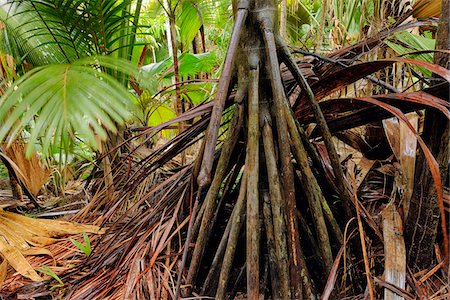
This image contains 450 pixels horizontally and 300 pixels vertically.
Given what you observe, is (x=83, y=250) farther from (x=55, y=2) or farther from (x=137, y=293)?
(x=55, y=2)

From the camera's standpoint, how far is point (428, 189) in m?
0.84

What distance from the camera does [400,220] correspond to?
926 mm

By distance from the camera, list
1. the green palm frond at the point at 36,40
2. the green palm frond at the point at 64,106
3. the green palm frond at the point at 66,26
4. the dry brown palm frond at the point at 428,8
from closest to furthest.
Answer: the green palm frond at the point at 64,106 → the dry brown palm frond at the point at 428,8 → the green palm frond at the point at 66,26 → the green palm frond at the point at 36,40

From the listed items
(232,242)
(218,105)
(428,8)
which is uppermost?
(428,8)

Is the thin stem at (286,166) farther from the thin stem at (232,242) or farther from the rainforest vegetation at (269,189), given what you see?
the thin stem at (232,242)

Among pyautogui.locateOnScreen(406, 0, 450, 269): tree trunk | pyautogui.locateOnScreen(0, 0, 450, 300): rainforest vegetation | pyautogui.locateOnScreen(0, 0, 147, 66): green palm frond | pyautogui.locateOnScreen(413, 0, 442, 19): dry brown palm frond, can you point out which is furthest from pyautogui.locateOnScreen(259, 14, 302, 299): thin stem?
pyautogui.locateOnScreen(0, 0, 147, 66): green palm frond

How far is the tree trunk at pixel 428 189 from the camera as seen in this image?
803 millimetres

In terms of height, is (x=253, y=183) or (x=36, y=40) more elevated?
(x=36, y=40)

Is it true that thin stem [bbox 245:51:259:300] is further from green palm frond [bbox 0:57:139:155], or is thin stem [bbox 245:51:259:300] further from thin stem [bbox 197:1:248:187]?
green palm frond [bbox 0:57:139:155]

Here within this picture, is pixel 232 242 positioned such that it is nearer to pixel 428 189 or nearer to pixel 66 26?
pixel 428 189

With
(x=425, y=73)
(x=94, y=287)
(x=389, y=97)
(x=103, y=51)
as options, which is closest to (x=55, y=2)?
(x=103, y=51)

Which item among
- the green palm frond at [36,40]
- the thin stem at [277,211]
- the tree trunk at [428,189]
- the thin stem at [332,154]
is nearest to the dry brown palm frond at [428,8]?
the tree trunk at [428,189]

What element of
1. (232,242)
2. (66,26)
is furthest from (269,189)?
(66,26)

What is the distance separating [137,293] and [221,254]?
0.84 ft
